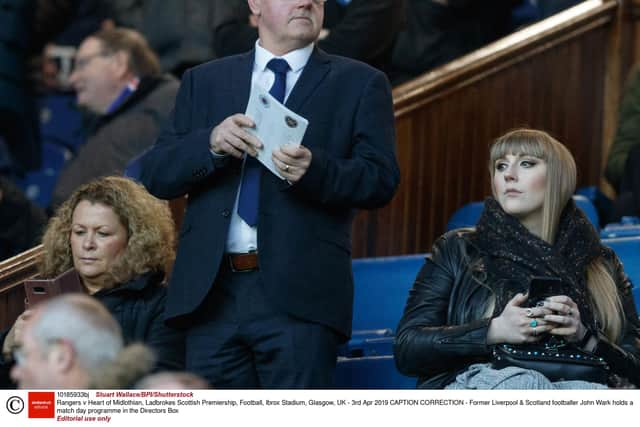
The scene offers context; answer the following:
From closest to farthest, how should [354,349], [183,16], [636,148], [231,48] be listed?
[354,349] → [636,148] → [231,48] → [183,16]

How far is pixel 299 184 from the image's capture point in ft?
12.1

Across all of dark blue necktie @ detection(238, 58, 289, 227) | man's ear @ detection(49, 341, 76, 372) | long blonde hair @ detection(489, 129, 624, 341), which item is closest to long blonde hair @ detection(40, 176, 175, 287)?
dark blue necktie @ detection(238, 58, 289, 227)

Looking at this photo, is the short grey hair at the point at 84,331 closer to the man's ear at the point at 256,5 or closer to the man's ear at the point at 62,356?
the man's ear at the point at 62,356

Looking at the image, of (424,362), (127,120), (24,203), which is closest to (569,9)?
(127,120)

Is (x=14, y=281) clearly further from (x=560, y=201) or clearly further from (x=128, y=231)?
(x=560, y=201)

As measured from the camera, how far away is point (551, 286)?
3.85 metres

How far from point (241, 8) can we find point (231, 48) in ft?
1.35

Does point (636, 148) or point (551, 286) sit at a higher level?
point (636, 148)

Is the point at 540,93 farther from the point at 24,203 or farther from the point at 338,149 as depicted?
the point at 338,149

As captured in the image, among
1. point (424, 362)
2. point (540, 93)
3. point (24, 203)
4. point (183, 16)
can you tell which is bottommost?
point (424, 362)

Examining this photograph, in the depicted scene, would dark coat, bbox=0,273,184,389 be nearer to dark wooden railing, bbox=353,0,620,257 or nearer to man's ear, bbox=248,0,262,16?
man's ear, bbox=248,0,262,16

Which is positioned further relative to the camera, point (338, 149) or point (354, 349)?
point (354, 349)

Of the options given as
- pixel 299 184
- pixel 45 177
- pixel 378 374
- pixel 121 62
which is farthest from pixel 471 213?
pixel 45 177

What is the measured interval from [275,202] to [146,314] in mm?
554
